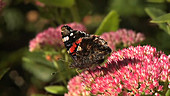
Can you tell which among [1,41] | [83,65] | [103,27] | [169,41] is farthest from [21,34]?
[83,65]

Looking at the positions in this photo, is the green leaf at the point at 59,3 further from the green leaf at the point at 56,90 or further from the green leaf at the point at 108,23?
the green leaf at the point at 56,90

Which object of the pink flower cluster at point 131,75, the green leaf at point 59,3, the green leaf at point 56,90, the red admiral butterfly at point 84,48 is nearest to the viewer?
the pink flower cluster at point 131,75

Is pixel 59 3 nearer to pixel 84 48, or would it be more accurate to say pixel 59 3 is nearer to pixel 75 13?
pixel 75 13

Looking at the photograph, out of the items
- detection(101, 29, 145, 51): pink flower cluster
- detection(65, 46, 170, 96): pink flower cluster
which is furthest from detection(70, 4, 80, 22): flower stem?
detection(65, 46, 170, 96): pink flower cluster

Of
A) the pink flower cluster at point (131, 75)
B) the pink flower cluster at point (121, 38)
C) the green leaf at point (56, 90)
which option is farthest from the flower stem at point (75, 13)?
the pink flower cluster at point (131, 75)

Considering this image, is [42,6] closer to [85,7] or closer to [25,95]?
[85,7]

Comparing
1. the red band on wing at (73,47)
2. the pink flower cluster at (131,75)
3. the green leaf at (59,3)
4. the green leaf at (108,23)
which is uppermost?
the green leaf at (59,3)

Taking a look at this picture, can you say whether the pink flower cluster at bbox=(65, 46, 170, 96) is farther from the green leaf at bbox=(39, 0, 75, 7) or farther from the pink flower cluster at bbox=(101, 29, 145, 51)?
the green leaf at bbox=(39, 0, 75, 7)
